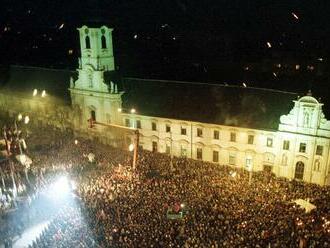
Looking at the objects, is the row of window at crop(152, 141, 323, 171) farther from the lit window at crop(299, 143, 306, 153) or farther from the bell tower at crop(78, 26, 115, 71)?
the bell tower at crop(78, 26, 115, 71)

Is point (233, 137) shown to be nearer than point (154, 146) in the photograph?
Yes

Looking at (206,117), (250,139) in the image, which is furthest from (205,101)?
(250,139)

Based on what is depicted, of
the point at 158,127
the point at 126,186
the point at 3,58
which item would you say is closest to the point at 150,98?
the point at 158,127

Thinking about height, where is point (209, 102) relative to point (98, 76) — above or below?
below

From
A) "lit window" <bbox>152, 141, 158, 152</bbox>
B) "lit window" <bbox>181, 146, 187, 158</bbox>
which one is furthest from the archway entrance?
"lit window" <bbox>152, 141, 158, 152</bbox>

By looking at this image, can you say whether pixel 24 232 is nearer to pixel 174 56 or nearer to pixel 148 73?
pixel 148 73

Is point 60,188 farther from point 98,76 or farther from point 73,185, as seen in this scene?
point 98,76
